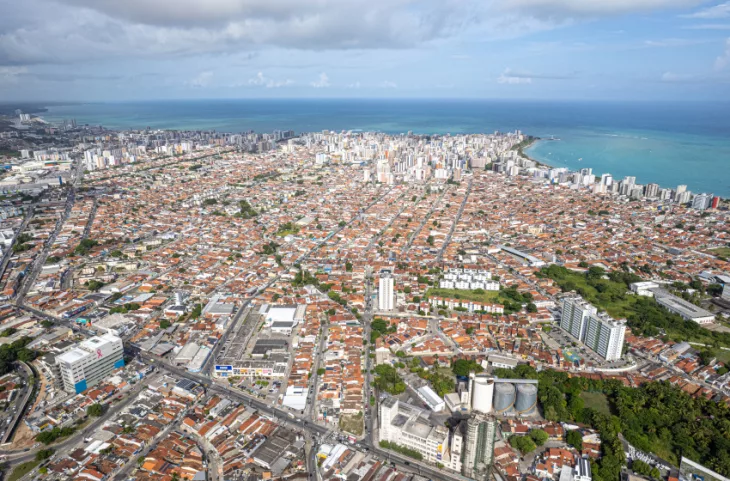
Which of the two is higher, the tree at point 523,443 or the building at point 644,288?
the building at point 644,288

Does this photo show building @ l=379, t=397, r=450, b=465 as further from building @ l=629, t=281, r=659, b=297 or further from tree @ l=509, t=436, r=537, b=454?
building @ l=629, t=281, r=659, b=297

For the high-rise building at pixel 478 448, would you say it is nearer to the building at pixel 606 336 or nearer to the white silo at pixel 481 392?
the white silo at pixel 481 392

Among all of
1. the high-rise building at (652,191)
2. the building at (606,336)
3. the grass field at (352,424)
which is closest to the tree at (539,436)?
the grass field at (352,424)

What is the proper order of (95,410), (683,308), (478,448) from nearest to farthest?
(478,448) < (95,410) < (683,308)

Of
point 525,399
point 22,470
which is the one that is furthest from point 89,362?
point 525,399

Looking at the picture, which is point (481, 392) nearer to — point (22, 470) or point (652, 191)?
point (22, 470)
